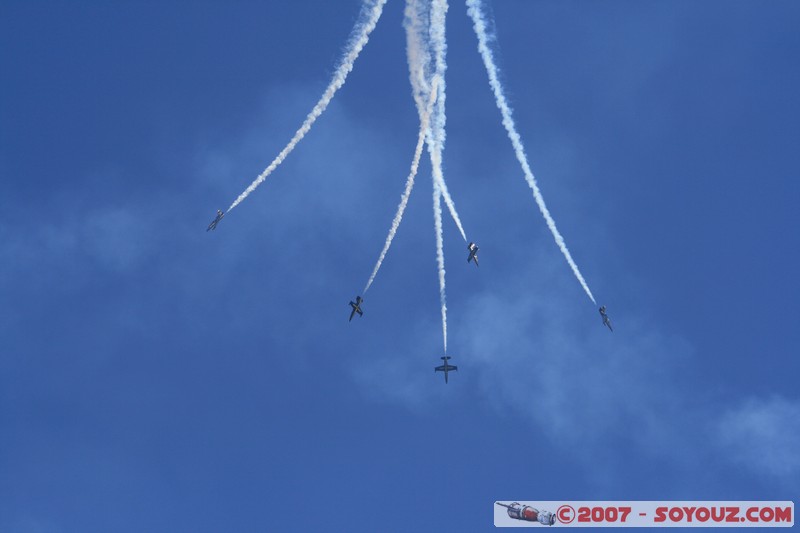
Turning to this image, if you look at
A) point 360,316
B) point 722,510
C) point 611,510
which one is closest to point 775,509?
point 722,510

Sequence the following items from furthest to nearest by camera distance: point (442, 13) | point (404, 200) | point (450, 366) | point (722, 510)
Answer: point (450, 366), point (722, 510), point (404, 200), point (442, 13)

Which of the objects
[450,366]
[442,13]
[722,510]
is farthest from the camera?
[450,366]

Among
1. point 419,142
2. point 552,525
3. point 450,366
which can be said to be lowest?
point 552,525

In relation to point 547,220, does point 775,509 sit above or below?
below

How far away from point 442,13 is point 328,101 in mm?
10086

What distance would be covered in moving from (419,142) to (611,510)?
29.7 metres

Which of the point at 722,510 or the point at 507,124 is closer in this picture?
the point at 507,124

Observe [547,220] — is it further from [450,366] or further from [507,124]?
[450,366]

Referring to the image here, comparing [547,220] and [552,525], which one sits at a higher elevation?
[547,220]

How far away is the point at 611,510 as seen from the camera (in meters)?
96.6

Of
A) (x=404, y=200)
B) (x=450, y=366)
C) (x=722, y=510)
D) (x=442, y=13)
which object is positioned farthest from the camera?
(x=450, y=366)

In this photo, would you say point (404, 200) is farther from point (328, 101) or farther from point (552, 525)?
point (552, 525)

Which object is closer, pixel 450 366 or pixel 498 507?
pixel 498 507

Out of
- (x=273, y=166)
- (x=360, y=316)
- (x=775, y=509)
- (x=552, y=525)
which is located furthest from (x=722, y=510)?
(x=273, y=166)
